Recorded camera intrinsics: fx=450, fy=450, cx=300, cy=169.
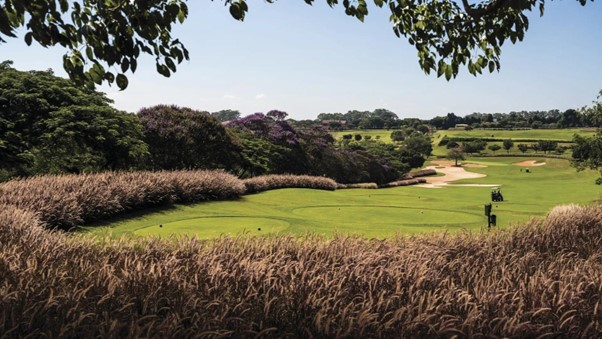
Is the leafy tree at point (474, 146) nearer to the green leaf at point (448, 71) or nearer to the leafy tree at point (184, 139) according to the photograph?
the leafy tree at point (184, 139)

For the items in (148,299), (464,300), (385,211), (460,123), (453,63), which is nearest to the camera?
(148,299)

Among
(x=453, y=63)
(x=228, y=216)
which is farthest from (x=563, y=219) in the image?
(x=228, y=216)

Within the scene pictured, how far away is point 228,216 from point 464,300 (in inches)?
262

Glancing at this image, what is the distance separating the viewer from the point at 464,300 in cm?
462

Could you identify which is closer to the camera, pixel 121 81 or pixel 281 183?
pixel 121 81

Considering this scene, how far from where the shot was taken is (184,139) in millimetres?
21203

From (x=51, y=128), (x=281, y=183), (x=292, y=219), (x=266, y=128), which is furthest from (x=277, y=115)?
(x=292, y=219)

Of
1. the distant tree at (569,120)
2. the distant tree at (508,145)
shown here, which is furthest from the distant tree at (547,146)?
the distant tree at (569,120)

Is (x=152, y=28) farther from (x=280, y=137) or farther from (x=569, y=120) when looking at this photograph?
(x=569, y=120)

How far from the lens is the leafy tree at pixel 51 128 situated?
15250mm

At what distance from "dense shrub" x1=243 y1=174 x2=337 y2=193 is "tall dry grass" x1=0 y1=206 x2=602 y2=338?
8641mm

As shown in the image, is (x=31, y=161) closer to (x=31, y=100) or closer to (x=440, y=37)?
(x=31, y=100)

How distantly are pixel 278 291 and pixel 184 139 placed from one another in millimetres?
17686

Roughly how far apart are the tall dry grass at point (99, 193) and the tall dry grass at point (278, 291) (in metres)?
1.66
